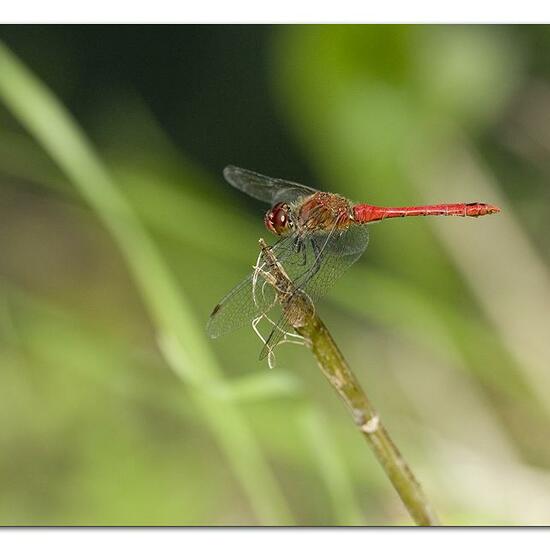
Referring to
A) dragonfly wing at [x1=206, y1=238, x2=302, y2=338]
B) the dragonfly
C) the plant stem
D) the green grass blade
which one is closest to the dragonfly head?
the dragonfly

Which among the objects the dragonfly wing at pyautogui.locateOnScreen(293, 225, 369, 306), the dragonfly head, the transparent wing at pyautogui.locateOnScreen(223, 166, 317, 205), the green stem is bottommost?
the green stem

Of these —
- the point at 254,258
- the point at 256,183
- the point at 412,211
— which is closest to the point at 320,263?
the point at 412,211

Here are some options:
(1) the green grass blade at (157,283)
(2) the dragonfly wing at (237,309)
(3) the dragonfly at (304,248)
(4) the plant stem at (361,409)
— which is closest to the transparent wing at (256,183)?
(3) the dragonfly at (304,248)

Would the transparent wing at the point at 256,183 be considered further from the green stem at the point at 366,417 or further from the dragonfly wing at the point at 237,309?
the green stem at the point at 366,417

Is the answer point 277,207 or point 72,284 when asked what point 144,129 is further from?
point 277,207

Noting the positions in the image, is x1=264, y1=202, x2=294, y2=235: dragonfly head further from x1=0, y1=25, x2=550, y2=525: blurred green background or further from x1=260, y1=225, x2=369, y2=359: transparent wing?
x1=0, y1=25, x2=550, y2=525: blurred green background
